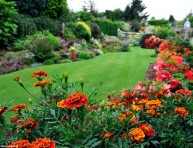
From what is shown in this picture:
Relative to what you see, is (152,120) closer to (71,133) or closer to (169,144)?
(169,144)

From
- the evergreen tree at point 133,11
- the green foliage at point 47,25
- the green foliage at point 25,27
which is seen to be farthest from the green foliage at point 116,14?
the green foliage at point 25,27

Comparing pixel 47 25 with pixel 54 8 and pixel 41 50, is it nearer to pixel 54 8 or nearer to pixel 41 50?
pixel 54 8

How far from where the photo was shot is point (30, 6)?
1694 centimetres

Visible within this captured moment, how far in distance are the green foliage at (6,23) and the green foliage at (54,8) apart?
5244mm

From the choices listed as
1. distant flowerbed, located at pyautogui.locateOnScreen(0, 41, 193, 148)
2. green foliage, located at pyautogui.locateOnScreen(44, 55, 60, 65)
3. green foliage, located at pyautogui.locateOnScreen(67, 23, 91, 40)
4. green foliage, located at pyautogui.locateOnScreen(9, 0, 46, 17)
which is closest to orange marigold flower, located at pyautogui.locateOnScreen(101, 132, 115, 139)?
distant flowerbed, located at pyautogui.locateOnScreen(0, 41, 193, 148)

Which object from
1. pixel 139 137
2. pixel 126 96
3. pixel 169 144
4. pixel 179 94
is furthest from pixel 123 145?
pixel 126 96

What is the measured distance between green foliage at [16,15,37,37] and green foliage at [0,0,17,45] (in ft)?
2.37

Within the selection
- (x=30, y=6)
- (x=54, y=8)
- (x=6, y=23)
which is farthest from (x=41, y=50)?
(x=54, y=8)

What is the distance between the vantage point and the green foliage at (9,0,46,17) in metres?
16.8

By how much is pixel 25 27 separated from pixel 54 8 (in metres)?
4.87

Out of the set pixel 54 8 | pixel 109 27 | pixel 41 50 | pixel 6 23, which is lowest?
pixel 41 50

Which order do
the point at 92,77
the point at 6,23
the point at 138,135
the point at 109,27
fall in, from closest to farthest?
1. the point at 138,135
2. the point at 92,77
3. the point at 6,23
4. the point at 109,27

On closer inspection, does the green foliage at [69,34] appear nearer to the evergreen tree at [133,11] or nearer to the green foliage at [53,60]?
Result: the green foliage at [53,60]

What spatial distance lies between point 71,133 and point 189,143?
899 millimetres
